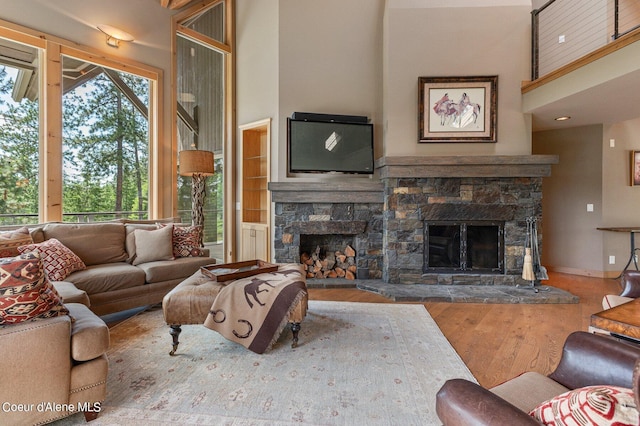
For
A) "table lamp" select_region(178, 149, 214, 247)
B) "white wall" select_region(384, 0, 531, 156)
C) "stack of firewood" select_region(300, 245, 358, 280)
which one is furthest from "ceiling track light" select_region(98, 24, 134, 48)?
"stack of firewood" select_region(300, 245, 358, 280)

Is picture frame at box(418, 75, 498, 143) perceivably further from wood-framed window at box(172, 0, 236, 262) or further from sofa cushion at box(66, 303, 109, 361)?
sofa cushion at box(66, 303, 109, 361)

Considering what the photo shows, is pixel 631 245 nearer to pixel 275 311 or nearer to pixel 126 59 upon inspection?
pixel 275 311

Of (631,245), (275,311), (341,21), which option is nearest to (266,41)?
(341,21)

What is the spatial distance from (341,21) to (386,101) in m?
1.39

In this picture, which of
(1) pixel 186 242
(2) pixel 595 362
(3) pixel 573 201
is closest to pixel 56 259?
(1) pixel 186 242

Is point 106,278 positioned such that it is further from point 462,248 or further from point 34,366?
point 462,248

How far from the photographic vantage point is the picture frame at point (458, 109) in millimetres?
3979

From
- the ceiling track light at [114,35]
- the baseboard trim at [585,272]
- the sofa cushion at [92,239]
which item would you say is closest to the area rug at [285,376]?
the sofa cushion at [92,239]

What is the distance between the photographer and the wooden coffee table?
1.33m

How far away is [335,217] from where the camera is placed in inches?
171

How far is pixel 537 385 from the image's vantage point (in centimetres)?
A: 121

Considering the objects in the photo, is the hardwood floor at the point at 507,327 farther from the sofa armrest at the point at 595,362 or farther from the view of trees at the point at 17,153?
the view of trees at the point at 17,153

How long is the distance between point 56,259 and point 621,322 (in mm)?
3869

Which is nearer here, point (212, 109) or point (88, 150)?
point (88, 150)
